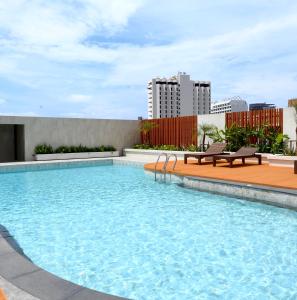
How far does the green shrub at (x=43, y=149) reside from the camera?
61.5 ft

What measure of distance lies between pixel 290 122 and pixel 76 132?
1159 centimetres

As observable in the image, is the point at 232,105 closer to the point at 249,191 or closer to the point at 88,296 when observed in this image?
the point at 249,191

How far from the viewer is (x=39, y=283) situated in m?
3.31

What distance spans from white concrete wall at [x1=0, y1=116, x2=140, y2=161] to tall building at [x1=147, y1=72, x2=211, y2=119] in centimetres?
5276

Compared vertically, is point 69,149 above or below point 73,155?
above

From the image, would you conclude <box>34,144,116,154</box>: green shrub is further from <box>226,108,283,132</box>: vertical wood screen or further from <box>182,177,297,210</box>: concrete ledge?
<box>182,177,297,210</box>: concrete ledge

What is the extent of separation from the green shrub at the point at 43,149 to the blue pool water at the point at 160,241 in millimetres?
9055

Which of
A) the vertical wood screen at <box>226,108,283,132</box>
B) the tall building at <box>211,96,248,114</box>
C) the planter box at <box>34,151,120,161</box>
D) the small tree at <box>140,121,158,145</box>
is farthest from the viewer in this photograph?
the tall building at <box>211,96,248,114</box>

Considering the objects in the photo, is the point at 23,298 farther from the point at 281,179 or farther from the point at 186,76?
the point at 186,76

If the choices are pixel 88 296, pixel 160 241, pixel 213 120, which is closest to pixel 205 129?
pixel 213 120

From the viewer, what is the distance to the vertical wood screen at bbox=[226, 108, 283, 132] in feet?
48.0

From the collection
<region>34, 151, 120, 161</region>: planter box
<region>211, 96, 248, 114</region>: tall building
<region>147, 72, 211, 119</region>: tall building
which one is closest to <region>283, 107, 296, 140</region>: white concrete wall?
<region>34, 151, 120, 161</region>: planter box

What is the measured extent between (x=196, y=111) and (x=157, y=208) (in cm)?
7219

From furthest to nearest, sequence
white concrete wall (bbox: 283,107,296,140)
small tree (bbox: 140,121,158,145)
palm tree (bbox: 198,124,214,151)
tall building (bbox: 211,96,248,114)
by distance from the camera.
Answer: tall building (bbox: 211,96,248,114) → small tree (bbox: 140,121,158,145) → palm tree (bbox: 198,124,214,151) → white concrete wall (bbox: 283,107,296,140)
